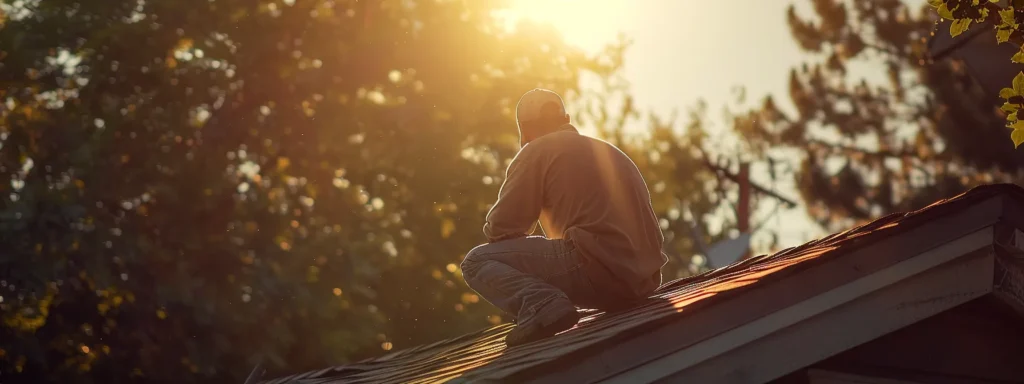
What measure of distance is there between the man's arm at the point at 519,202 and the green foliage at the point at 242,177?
10137 millimetres

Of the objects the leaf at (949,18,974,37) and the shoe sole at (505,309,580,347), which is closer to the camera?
the leaf at (949,18,974,37)

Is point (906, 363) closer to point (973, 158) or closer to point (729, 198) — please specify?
point (973, 158)

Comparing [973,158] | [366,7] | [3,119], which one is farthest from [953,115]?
[3,119]

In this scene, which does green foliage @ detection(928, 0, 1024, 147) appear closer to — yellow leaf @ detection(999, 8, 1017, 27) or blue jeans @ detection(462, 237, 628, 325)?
yellow leaf @ detection(999, 8, 1017, 27)

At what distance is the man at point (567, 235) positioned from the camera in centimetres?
454

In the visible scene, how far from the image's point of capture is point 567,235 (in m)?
4.66

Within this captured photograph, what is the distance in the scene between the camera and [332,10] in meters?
17.8

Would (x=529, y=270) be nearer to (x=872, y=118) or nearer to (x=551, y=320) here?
(x=551, y=320)

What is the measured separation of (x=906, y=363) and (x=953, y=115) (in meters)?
18.0

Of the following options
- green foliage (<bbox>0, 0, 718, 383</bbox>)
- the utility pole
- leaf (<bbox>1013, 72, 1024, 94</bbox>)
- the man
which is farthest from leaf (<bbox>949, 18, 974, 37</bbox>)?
the utility pole

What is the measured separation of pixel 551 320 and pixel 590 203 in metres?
0.64

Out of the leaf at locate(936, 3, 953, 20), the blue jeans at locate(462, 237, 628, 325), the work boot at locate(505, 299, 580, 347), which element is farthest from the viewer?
the blue jeans at locate(462, 237, 628, 325)

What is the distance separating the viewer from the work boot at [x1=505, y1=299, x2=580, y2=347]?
4289 millimetres

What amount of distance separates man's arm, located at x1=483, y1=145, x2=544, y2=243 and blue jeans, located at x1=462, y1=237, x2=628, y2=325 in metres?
0.07
